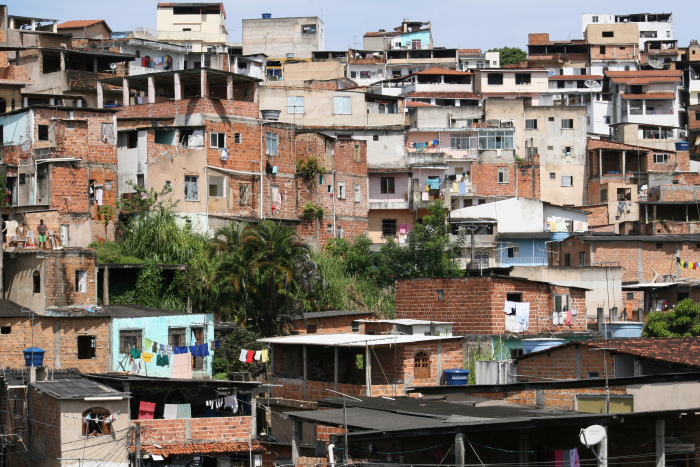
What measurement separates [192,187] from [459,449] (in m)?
27.8

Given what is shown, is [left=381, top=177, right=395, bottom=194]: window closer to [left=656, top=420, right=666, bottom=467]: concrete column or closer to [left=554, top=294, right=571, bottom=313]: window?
[left=554, top=294, right=571, bottom=313]: window

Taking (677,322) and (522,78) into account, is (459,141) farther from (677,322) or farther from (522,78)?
(677,322)

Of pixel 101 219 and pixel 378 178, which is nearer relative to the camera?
pixel 101 219

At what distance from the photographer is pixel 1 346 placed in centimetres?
3400

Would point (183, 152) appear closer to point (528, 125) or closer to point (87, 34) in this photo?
point (528, 125)

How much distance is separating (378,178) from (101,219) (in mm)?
15149

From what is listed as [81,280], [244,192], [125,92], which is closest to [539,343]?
[81,280]

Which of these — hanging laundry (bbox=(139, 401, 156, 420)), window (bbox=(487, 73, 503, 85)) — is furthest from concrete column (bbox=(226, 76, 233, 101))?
window (bbox=(487, 73, 503, 85))

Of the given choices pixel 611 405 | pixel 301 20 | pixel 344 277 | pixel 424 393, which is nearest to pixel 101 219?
pixel 344 277

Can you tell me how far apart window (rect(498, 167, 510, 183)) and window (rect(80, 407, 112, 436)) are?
114ft

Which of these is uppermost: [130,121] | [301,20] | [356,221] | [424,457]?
[301,20]

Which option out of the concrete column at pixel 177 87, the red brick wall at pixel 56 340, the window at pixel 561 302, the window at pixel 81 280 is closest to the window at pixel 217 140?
the concrete column at pixel 177 87

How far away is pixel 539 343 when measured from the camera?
119ft

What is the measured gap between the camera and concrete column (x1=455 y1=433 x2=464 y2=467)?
62.1 feet
